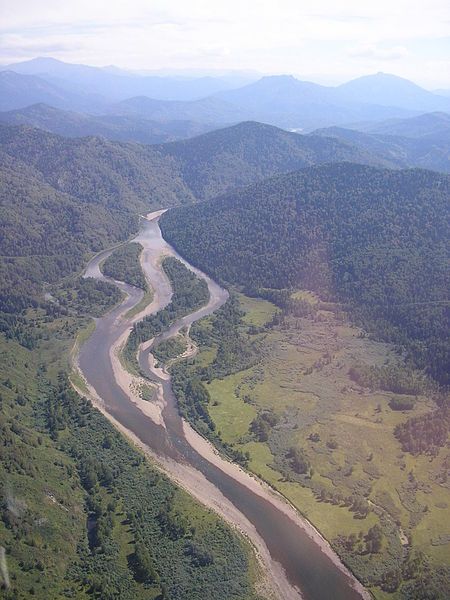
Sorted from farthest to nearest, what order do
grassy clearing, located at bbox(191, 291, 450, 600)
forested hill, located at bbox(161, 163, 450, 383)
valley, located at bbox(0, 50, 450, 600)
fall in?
forested hill, located at bbox(161, 163, 450, 383), grassy clearing, located at bbox(191, 291, 450, 600), valley, located at bbox(0, 50, 450, 600)

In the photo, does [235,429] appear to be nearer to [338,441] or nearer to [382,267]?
[338,441]

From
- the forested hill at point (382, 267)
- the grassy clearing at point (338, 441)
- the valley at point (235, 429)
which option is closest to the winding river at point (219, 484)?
the valley at point (235, 429)

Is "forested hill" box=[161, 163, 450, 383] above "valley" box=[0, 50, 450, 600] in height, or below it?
above

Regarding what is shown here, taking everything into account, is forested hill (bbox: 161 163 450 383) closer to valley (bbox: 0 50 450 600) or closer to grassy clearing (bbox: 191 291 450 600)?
valley (bbox: 0 50 450 600)

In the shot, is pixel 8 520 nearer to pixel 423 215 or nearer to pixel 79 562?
pixel 79 562

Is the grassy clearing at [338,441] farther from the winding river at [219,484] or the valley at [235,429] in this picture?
the winding river at [219,484]

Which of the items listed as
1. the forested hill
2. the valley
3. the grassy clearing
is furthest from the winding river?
the forested hill

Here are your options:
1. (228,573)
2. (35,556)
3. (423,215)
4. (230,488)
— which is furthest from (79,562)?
(423,215)

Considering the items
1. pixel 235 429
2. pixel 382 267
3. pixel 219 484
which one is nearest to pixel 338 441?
pixel 235 429
